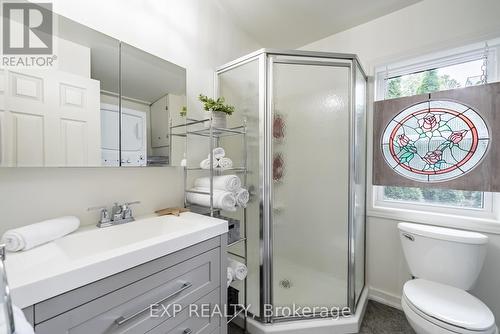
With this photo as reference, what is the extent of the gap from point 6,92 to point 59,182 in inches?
15.7

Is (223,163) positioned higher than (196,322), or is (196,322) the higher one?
(223,163)

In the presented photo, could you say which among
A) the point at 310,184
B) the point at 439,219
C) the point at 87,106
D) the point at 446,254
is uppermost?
the point at 87,106

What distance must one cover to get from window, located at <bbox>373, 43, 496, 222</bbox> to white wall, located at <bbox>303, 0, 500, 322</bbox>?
0.41ft

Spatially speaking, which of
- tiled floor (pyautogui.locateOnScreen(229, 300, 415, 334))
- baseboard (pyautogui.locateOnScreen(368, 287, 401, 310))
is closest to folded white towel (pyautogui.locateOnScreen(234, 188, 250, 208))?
tiled floor (pyautogui.locateOnScreen(229, 300, 415, 334))

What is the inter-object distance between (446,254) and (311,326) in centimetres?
99

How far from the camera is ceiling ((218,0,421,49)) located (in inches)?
65.5

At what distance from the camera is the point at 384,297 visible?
5.97ft

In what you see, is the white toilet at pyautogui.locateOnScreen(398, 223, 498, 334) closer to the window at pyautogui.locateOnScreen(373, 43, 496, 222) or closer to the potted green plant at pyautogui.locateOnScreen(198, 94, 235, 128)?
the window at pyautogui.locateOnScreen(373, 43, 496, 222)

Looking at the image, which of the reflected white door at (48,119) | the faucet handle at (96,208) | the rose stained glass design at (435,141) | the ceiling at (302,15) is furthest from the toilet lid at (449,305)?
the ceiling at (302,15)

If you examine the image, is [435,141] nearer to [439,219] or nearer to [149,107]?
[439,219]

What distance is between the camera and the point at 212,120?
1.42m

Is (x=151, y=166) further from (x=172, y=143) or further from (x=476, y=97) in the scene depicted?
(x=476, y=97)

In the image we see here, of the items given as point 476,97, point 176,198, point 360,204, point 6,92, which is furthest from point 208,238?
point 476,97

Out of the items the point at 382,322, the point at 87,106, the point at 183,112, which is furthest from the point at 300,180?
the point at 87,106
